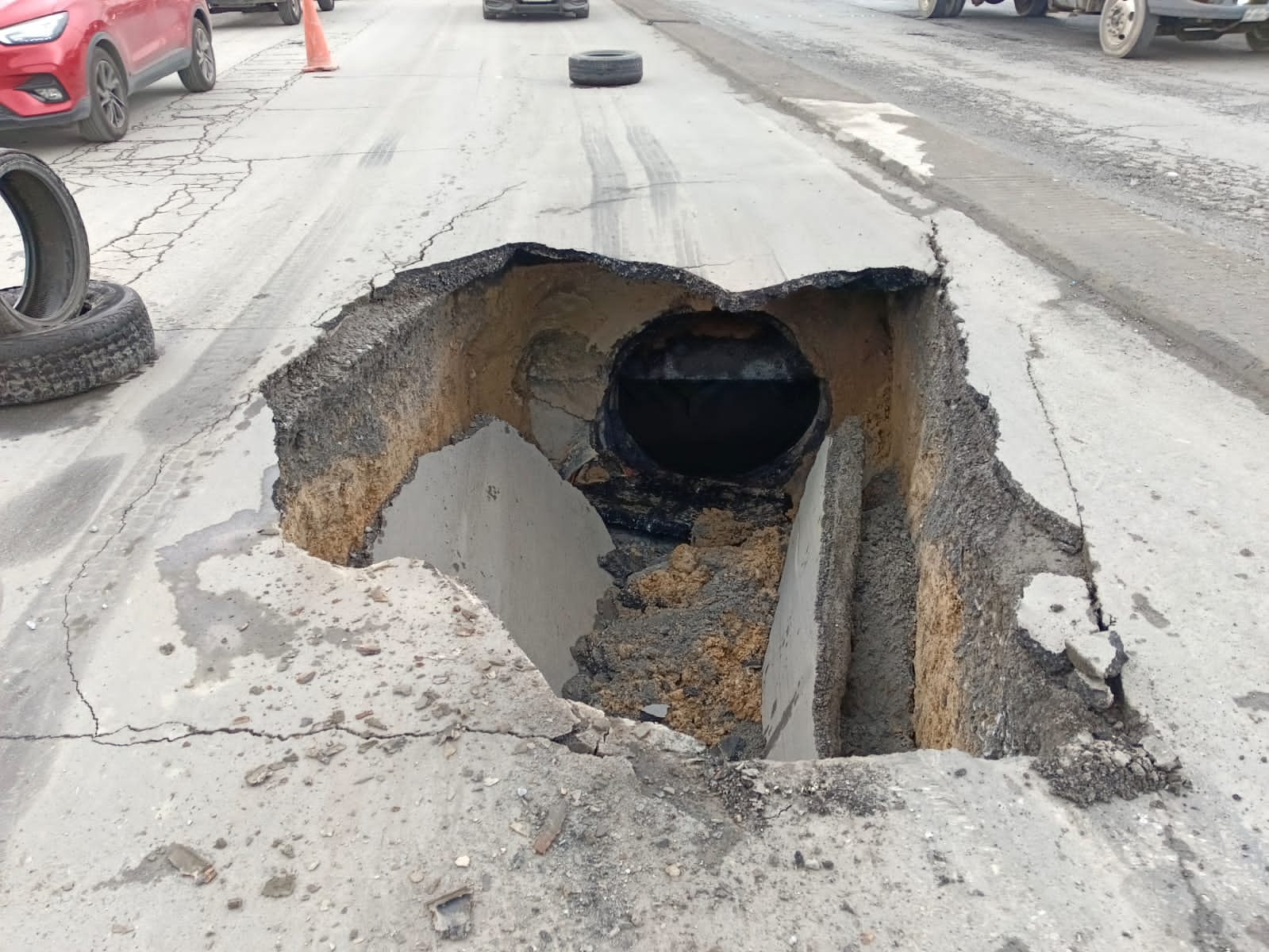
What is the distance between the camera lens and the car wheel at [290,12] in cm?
1465

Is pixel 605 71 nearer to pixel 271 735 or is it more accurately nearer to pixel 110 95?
pixel 110 95

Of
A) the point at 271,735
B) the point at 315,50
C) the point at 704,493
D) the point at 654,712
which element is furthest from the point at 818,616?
the point at 315,50

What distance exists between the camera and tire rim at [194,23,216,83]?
925cm

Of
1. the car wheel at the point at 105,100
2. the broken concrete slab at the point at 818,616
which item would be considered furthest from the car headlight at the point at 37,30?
the broken concrete slab at the point at 818,616

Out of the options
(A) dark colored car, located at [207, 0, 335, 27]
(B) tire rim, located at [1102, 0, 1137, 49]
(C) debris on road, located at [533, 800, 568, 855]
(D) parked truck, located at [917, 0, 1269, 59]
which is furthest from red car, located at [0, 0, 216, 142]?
(B) tire rim, located at [1102, 0, 1137, 49]

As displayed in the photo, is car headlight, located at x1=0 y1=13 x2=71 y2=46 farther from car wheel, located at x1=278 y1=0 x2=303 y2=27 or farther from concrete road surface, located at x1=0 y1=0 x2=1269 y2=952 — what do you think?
car wheel, located at x1=278 y1=0 x2=303 y2=27

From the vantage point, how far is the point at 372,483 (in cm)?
394

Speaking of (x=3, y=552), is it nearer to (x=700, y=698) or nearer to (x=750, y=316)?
(x=700, y=698)

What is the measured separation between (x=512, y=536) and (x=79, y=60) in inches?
215

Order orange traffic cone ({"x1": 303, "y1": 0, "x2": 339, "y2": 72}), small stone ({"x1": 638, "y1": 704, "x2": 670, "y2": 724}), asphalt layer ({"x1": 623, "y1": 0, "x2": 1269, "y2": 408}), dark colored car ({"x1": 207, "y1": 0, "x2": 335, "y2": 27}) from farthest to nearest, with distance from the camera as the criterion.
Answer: dark colored car ({"x1": 207, "y1": 0, "x2": 335, "y2": 27}) → orange traffic cone ({"x1": 303, "y1": 0, "x2": 339, "y2": 72}) → small stone ({"x1": 638, "y1": 704, "x2": 670, "y2": 724}) → asphalt layer ({"x1": 623, "y1": 0, "x2": 1269, "y2": 408})

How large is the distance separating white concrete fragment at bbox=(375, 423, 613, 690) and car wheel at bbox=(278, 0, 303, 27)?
41.4 ft

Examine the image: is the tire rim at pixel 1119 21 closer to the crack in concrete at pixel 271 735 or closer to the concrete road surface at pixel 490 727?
the concrete road surface at pixel 490 727

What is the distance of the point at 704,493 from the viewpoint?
6367 mm

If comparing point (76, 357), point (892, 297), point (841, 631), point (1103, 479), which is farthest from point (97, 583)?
point (892, 297)
